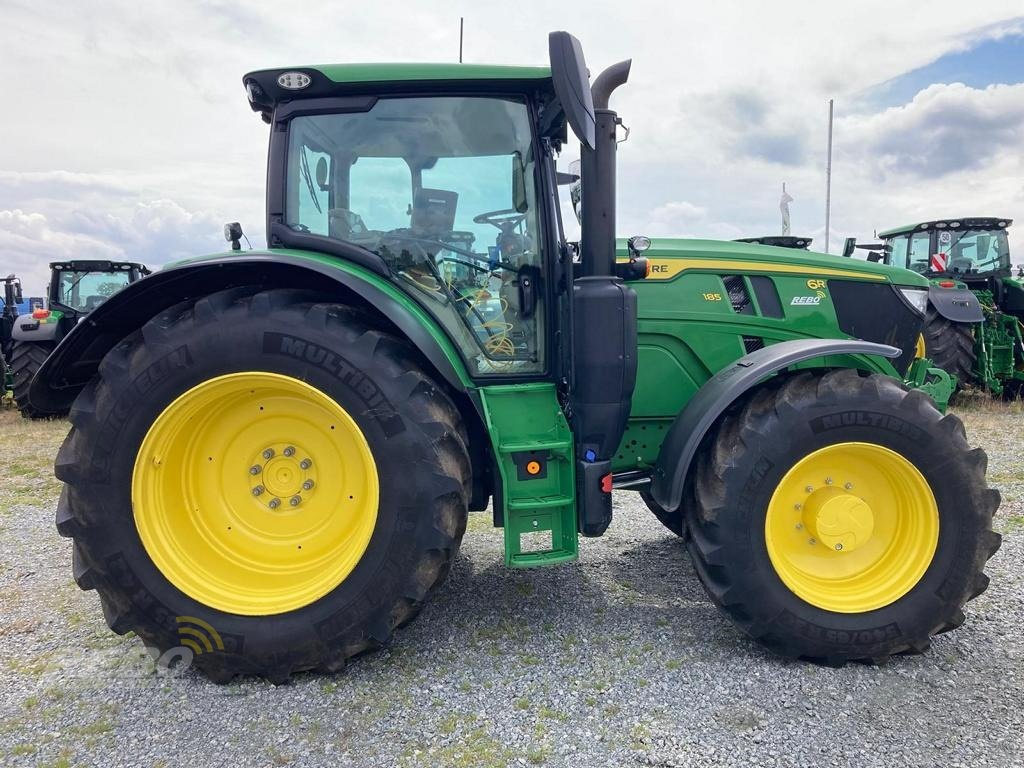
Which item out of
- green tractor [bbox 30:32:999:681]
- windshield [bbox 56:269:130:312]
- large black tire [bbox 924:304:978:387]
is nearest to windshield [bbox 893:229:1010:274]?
large black tire [bbox 924:304:978:387]

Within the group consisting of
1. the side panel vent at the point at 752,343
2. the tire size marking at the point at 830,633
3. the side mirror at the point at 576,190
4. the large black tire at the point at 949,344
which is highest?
the side mirror at the point at 576,190

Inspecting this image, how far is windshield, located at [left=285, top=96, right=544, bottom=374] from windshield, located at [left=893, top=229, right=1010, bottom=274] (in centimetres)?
989

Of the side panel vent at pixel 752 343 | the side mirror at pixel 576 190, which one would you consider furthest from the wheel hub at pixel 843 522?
the side mirror at pixel 576 190

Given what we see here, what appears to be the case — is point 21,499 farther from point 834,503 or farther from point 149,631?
point 834,503

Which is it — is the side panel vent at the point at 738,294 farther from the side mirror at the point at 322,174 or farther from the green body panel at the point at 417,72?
the side mirror at the point at 322,174

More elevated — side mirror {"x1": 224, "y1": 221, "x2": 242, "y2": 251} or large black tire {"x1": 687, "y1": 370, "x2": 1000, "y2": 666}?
side mirror {"x1": 224, "y1": 221, "x2": 242, "y2": 251}

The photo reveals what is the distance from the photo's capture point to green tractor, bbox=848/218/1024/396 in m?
8.73

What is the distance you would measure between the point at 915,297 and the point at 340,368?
2875 mm

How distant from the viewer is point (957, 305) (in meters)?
8.70

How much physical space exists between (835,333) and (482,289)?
178 centimetres

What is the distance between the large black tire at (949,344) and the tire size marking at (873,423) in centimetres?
703

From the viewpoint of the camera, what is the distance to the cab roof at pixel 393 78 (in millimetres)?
2689

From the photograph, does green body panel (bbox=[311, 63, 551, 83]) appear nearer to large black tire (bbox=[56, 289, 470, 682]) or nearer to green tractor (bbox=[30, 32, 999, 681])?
green tractor (bbox=[30, 32, 999, 681])

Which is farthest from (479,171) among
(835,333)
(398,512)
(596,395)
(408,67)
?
(835,333)
